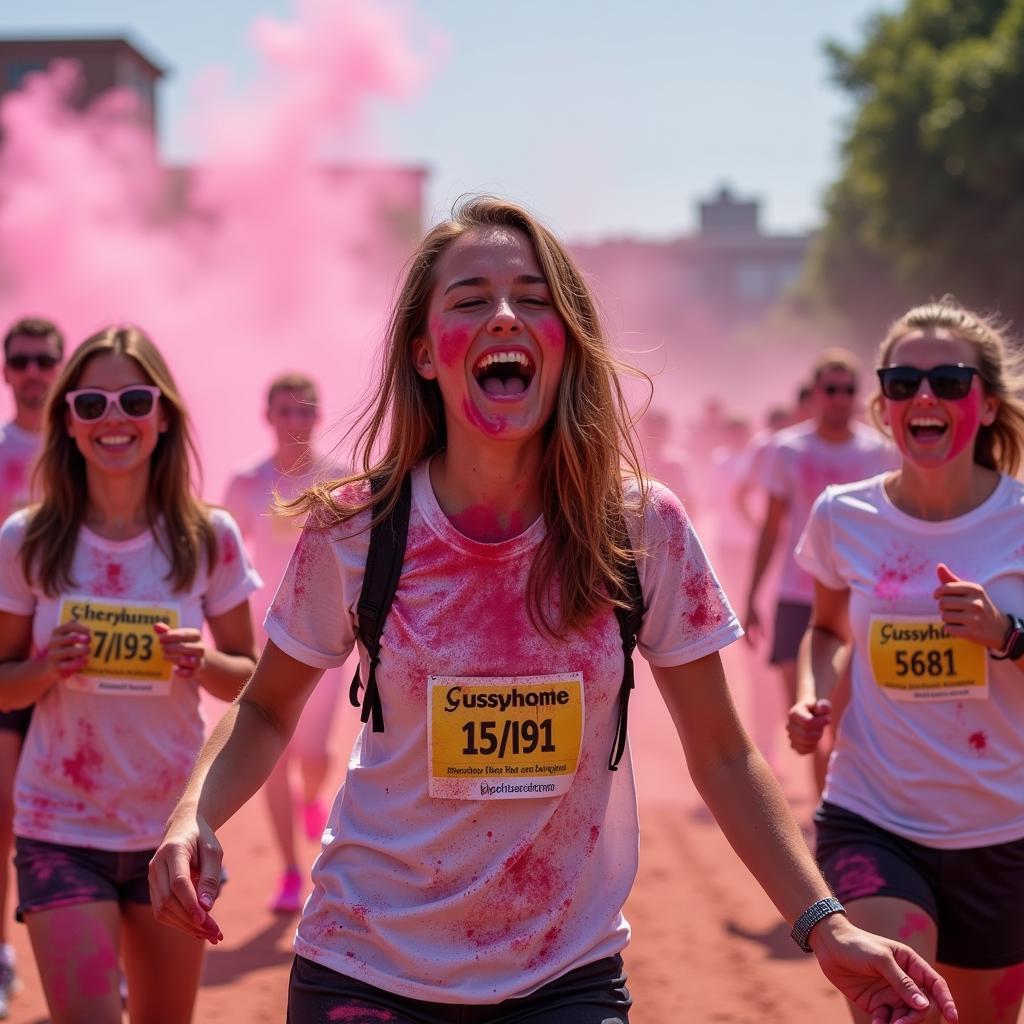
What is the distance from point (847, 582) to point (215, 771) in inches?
87.4

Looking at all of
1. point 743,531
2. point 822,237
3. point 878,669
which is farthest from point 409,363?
point 822,237

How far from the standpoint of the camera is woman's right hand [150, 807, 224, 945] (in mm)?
2512

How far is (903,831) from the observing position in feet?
13.2

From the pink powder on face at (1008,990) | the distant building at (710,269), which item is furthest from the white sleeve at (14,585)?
the distant building at (710,269)

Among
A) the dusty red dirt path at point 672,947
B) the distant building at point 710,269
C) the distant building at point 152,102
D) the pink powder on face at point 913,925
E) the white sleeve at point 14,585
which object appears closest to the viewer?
the pink powder on face at point 913,925

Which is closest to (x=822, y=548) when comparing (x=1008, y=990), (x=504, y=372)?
(x=1008, y=990)

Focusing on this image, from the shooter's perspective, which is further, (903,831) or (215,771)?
(903,831)

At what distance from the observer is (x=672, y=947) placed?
6688 mm

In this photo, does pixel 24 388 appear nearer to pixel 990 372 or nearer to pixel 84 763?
pixel 84 763

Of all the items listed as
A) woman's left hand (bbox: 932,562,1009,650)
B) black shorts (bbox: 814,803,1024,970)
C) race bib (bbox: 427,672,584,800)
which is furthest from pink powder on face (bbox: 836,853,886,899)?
race bib (bbox: 427,672,584,800)

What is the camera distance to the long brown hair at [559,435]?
2.83m

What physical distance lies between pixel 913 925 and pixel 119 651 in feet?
7.38

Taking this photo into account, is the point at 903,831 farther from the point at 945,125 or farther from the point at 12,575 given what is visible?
the point at 945,125

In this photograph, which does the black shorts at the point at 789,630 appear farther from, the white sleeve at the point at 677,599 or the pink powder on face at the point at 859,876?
the white sleeve at the point at 677,599
